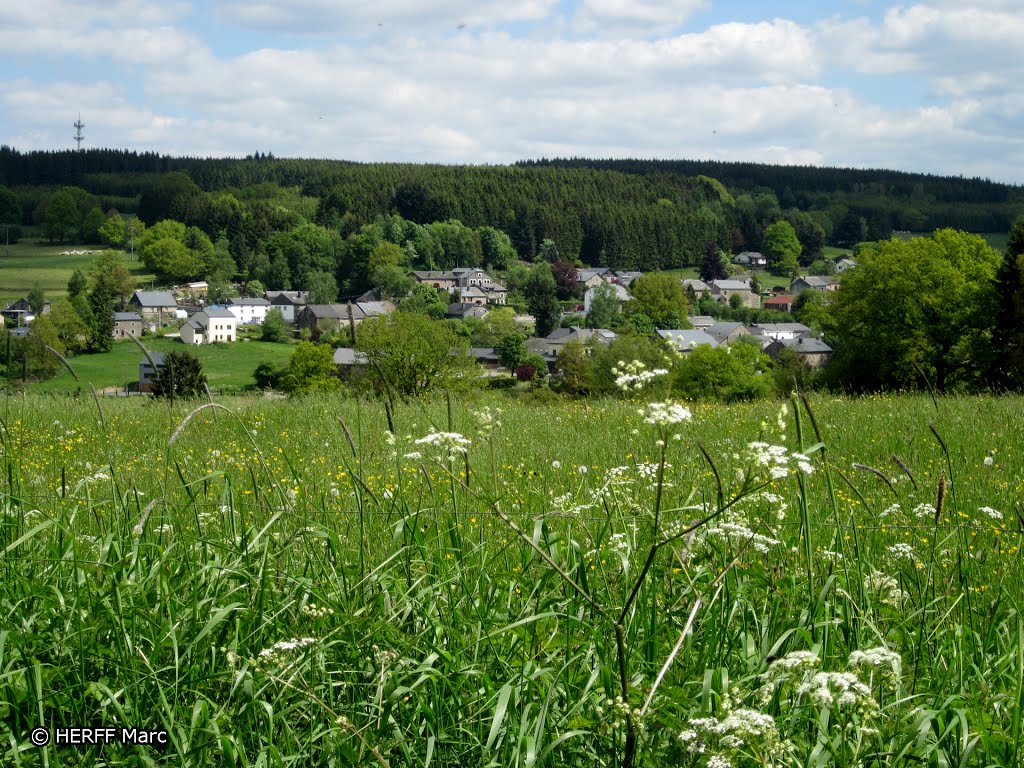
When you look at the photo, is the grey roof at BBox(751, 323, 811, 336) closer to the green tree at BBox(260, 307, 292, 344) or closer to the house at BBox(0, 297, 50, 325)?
the green tree at BBox(260, 307, 292, 344)

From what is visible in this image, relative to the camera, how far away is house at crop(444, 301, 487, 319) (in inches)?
5202

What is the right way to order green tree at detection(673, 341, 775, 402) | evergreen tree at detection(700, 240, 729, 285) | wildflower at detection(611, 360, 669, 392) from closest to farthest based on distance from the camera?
wildflower at detection(611, 360, 669, 392) → green tree at detection(673, 341, 775, 402) → evergreen tree at detection(700, 240, 729, 285)

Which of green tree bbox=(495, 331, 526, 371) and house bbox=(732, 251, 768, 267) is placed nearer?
green tree bbox=(495, 331, 526, 371)

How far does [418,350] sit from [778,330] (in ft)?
300

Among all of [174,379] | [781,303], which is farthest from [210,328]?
[174,379]

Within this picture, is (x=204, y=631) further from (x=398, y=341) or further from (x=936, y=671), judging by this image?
(x=398, y=341)

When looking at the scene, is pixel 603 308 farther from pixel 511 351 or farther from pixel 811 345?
pixel 811 345

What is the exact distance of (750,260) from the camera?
616 ft

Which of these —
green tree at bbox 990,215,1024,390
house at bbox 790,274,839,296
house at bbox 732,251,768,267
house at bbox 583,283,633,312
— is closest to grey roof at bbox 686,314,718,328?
house at bbox 583,283,633,312

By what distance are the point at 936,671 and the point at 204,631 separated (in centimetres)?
228

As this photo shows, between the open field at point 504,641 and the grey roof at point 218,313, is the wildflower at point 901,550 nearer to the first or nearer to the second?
the open field at point 504,641

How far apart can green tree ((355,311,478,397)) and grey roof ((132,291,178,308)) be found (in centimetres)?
8563

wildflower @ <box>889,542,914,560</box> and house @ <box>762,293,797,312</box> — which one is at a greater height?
wildflower @ <box>889,542,914,560</box>

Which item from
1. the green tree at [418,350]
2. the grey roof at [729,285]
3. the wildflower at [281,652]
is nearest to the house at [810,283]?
the grey roof at [729,285]
